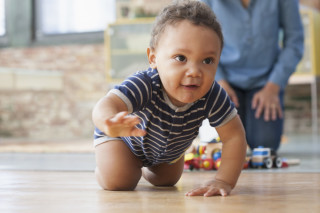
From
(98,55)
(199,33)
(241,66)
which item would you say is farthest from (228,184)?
(98,55)

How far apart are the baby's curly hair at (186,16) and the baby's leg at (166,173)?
33 centimetres

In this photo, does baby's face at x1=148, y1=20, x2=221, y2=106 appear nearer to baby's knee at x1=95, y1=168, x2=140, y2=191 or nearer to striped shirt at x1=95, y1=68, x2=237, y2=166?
striped shirt at x1=95, y1=68, x2=237, y2=166

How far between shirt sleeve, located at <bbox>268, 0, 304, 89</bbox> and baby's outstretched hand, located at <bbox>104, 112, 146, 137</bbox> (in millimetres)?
1070

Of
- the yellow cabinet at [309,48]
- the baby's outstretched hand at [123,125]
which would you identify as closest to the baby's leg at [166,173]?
the baby's outstretched hand at [123,125]

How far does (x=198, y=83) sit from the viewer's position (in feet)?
2.78

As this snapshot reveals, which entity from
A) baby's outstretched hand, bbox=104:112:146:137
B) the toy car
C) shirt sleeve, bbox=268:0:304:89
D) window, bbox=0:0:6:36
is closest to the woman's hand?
shirt sleeve, bbox=268:0:304:89

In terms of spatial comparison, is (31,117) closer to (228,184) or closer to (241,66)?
(241,66)

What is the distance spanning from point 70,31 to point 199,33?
3461 millimetres

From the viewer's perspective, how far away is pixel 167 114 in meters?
0.94

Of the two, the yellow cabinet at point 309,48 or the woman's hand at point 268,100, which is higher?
the yellow cabinet at point 309,48

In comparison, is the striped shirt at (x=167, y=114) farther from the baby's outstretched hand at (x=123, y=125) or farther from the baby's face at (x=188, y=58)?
the baby's outstretched hand at (x=123, y=125)

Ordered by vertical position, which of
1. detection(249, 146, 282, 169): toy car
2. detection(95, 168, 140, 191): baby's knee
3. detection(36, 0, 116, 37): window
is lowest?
detection(249, 146, 282, 169): toy car

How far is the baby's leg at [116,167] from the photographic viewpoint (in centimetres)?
101

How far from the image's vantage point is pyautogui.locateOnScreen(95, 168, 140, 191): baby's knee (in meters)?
1.01
